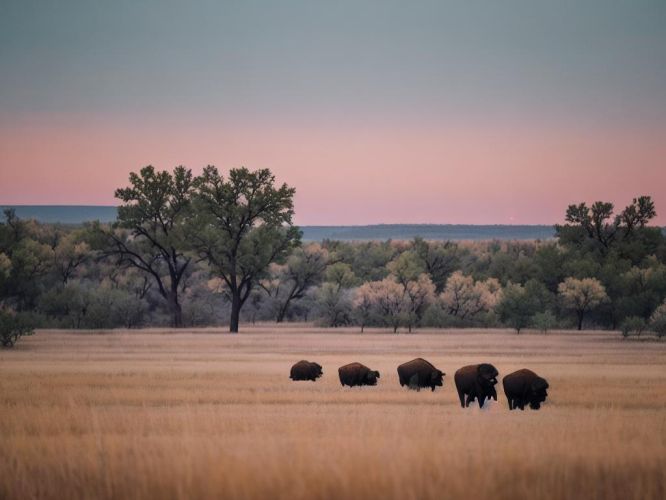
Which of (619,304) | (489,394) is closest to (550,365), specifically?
(489,394)

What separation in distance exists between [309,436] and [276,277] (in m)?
90.4

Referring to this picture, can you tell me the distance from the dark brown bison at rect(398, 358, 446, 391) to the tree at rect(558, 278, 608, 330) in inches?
2123

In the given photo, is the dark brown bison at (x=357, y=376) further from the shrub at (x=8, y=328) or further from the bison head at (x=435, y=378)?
the shrub at (x=8, y=328)

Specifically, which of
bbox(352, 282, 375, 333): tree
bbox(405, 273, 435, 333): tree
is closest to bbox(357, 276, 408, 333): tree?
bbox(352, 282, 375, 333): tree

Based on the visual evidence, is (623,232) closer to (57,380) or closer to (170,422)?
(57,380)

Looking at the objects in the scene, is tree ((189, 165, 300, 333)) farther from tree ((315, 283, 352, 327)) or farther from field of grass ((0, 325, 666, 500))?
field of grass ((0, 325, 666, 500))

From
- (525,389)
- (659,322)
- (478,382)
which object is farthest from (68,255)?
(525,389)

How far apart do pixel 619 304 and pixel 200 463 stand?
7499 centimetres

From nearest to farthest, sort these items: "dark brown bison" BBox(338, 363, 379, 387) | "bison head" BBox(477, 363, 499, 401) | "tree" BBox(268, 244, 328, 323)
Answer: "bison head" BBox(477, 363, 499, 401) → "dark brown bison" BBox(338, 363, 379, 387) → "tree" BBox(268, 244, 328, 323)

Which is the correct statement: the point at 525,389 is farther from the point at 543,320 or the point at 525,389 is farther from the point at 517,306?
the point at 517,306

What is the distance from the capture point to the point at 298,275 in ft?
331

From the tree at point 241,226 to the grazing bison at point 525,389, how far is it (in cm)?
5284

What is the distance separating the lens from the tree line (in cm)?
7769

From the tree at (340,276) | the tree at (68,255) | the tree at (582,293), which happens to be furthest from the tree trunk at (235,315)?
the tree at (582,293)
